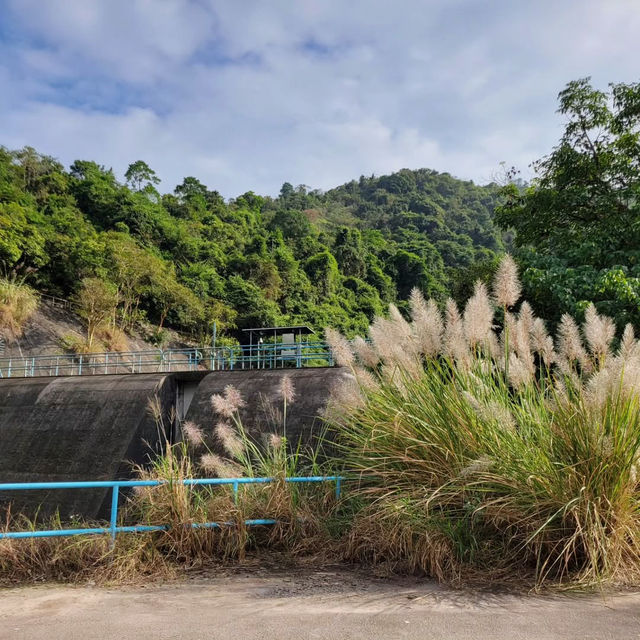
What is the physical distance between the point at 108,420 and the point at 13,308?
18.4 meters

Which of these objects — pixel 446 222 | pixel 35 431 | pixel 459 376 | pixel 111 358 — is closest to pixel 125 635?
pixel 459 376

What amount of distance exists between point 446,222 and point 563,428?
89.6 metres

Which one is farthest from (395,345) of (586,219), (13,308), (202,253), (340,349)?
(202,253)

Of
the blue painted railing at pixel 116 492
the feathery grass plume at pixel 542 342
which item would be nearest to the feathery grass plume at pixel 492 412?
the feathery grass plume at pixel 542 342

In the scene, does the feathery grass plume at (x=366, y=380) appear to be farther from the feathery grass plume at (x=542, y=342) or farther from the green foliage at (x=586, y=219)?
the green foliage at (x=586, y=219)

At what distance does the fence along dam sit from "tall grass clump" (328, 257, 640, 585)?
4.84 metres

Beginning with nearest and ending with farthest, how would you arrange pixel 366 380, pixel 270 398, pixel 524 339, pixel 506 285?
pixel 524 339
pixel 506 285
pixel 366 380
pixel 270 398

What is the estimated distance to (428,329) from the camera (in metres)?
4.82

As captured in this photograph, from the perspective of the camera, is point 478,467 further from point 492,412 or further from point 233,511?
point 233,511

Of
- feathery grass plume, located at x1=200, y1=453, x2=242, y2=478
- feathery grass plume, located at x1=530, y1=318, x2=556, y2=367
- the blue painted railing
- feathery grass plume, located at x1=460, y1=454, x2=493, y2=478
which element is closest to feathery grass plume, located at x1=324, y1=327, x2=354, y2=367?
the blue painted railing

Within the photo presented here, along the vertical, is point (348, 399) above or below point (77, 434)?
above

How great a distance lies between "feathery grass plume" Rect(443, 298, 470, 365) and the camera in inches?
183

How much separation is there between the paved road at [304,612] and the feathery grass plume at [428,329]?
1882 mm

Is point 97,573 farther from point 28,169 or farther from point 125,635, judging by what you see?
point 28,169
